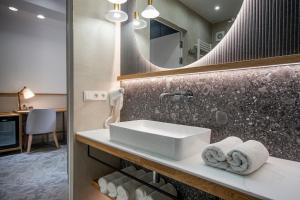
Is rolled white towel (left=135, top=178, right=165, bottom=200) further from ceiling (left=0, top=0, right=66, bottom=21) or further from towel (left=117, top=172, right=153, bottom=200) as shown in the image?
ceiling (left=0, top=0, right=66, bottom=21)

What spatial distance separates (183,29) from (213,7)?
241mm

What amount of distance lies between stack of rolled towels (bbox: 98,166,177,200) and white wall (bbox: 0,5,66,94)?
334 centimetres

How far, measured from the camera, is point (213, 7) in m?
1.13

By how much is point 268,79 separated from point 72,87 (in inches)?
50.5

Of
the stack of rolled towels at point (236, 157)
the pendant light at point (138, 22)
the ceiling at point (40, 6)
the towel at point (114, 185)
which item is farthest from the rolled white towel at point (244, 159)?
the ceiling at point (40, 6)

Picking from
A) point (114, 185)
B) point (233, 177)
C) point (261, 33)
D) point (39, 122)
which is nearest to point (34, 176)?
point (39, 122)

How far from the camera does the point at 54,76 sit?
4.12 metres

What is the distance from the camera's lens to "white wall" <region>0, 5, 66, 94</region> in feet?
11.5

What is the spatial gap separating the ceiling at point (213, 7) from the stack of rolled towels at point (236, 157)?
2.37 feet

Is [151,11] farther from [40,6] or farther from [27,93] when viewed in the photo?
[27,93]

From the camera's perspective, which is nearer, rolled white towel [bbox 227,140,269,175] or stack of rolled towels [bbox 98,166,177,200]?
rolled white towel [bbox 227,140,269,175]

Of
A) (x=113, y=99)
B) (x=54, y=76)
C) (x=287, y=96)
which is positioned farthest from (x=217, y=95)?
(x=54, y=76)

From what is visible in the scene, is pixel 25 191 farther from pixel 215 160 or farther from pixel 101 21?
pixel 215 160

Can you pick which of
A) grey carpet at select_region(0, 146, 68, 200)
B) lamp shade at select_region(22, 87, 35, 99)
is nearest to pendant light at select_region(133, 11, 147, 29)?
grey carpet at select_region(0, 146, 68, 200)
